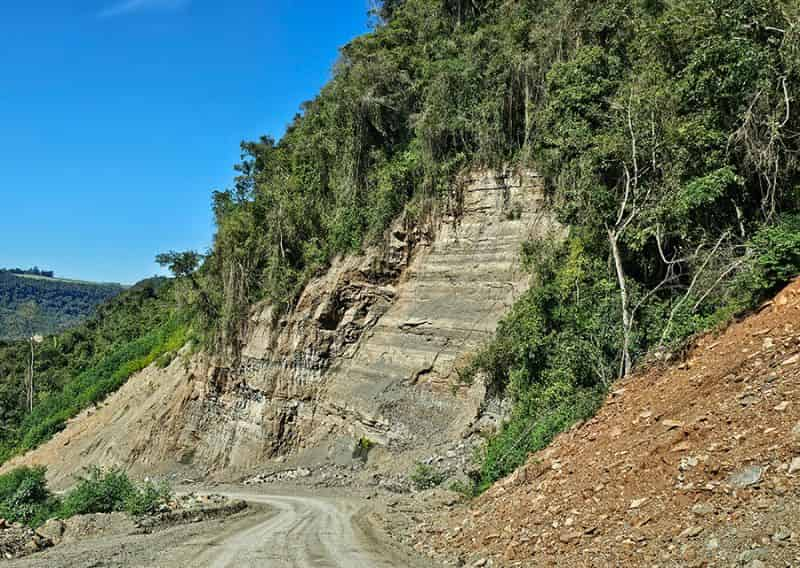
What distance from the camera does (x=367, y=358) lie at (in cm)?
2280

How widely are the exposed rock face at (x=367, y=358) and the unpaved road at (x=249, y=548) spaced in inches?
303

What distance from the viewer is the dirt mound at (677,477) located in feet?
17.8

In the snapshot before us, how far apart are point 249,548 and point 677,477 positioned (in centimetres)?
666

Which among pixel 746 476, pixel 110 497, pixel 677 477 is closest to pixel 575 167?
pixel 677 477

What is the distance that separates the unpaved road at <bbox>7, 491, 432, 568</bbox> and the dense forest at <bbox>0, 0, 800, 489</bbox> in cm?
332

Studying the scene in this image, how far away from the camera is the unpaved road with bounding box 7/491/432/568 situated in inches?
325

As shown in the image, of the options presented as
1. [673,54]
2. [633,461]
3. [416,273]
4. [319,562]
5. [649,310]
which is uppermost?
[673,54]

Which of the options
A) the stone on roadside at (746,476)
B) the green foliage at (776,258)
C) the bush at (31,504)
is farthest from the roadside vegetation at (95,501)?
the green foliage at (776,258)

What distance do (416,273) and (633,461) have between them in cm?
1558

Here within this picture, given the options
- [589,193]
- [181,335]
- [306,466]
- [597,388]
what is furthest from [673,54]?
[181,335]

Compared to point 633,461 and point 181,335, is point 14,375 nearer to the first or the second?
point 181,335

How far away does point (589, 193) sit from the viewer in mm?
14086

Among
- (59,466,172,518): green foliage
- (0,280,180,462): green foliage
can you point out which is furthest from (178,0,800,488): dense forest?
(0,280,180,462): green foliage

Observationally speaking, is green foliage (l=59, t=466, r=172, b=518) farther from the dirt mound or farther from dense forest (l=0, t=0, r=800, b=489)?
dense forest (l=0, t=0, r=800, b=489)
